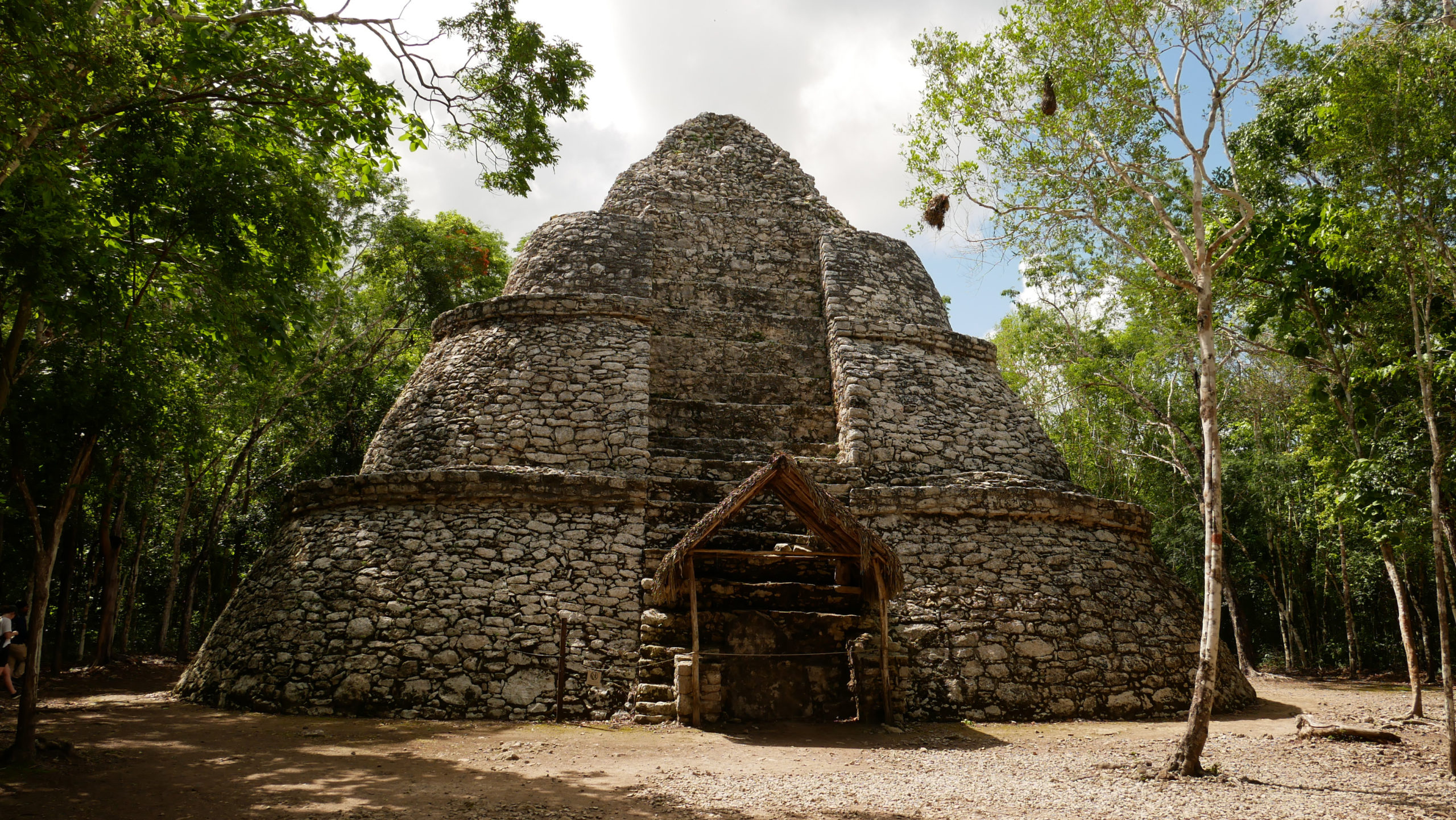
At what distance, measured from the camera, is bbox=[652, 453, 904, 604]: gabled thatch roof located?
7.44 meters

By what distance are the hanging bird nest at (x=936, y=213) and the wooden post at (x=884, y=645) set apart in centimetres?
418

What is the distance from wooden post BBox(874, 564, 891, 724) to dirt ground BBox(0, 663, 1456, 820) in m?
0.37

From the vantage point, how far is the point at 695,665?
289 inches

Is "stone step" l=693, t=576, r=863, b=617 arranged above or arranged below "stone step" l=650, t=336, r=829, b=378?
below

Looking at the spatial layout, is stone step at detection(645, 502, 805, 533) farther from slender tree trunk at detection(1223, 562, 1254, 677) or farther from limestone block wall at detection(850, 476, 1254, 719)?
slender tree trunk at detection(1223, 562, 1254, 677)

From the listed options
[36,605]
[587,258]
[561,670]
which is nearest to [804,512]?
[561,670]

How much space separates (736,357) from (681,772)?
653cm

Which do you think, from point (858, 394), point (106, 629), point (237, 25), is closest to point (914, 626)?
point (858, 394)

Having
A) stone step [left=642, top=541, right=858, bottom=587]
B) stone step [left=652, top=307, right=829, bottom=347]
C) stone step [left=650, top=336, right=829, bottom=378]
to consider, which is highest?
stone step [left=652, top=307, right=829, bottom=347]

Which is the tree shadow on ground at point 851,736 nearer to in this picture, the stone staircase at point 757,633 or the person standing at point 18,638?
the stone staircase at point 757,633

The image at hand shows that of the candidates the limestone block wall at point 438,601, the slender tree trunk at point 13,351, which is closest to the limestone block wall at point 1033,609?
the limestone block wall at point 438,601

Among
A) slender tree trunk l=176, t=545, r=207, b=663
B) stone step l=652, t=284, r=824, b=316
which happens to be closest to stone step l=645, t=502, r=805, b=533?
stone step l=652, t=284, r=824, b=316

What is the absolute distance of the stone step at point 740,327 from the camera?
11586 millimetres

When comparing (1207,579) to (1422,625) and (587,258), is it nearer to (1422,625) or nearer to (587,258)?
(587,258)
